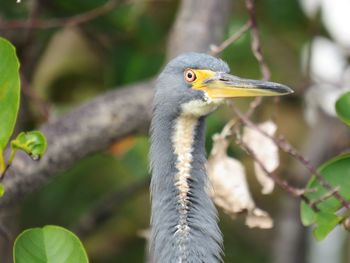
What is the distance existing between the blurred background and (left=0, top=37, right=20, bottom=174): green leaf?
5.13 ft

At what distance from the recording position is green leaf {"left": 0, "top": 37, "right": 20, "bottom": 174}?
3.05 metres

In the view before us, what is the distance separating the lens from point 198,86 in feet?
11.3

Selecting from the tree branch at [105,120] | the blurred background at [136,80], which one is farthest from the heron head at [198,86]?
the blurred background at [136,80]

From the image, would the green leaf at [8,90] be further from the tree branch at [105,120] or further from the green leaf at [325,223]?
the green leaf at [325,223]

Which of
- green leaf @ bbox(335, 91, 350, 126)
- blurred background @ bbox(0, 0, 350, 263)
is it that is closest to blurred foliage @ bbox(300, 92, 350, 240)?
green leaf @ bbox(335, 91, 350, 126)

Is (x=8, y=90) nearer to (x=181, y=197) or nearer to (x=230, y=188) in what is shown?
(x=181, y=197)

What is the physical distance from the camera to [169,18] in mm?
5328

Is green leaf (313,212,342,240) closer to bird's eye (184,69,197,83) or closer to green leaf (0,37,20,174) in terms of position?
bird's eye (184,69,197,83)

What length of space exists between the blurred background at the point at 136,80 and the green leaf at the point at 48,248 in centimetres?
168

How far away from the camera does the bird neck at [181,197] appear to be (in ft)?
10.8

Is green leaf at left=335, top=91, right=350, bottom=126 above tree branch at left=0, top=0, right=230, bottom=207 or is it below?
above

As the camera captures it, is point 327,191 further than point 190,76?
No

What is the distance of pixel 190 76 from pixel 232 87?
15 centimetres

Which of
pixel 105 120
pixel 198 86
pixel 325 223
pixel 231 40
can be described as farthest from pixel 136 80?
pixel 325 223
